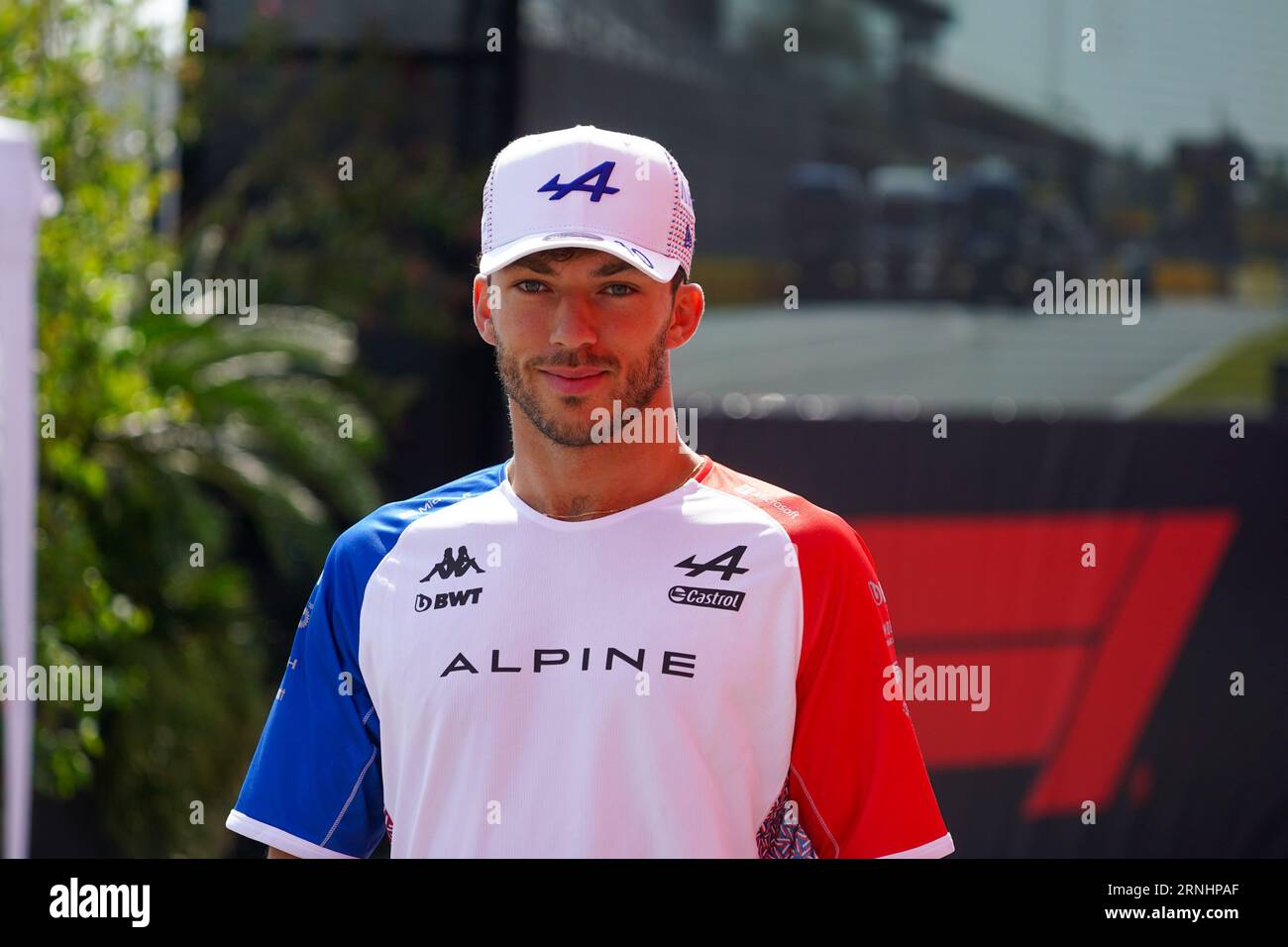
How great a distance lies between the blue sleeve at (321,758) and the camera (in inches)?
89.2

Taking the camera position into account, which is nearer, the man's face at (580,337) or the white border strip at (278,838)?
the man's face at (580,337)

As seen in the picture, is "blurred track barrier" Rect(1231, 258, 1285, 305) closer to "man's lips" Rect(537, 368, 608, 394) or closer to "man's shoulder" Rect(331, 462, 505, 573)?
"man's shoulder" Rect(331, 462, 505, 573)

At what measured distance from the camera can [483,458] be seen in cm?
911

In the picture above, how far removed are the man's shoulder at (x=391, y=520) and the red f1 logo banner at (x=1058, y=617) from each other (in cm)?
421

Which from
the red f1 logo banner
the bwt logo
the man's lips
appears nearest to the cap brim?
the man's lips

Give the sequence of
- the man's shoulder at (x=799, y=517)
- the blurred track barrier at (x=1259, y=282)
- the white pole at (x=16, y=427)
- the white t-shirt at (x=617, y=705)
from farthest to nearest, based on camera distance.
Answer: the blurred track barrier at (x=1259, y=282) → the white pole at (x=16, y=427) → the man's shoulder at (x=799, y=517) → the white t-shirt at (x=617, y=705)

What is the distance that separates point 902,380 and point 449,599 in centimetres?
550

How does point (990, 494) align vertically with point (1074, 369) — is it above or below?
below

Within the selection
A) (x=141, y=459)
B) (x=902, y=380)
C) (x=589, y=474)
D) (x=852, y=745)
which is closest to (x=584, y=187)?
(x=589, y=474)

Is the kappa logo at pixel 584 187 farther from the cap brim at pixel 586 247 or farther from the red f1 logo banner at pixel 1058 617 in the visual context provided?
the red f1 logo banner at pixel 1058 617

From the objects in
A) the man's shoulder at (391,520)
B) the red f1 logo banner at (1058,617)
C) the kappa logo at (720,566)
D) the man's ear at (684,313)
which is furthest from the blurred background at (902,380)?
the kappa logo at (720,566)
